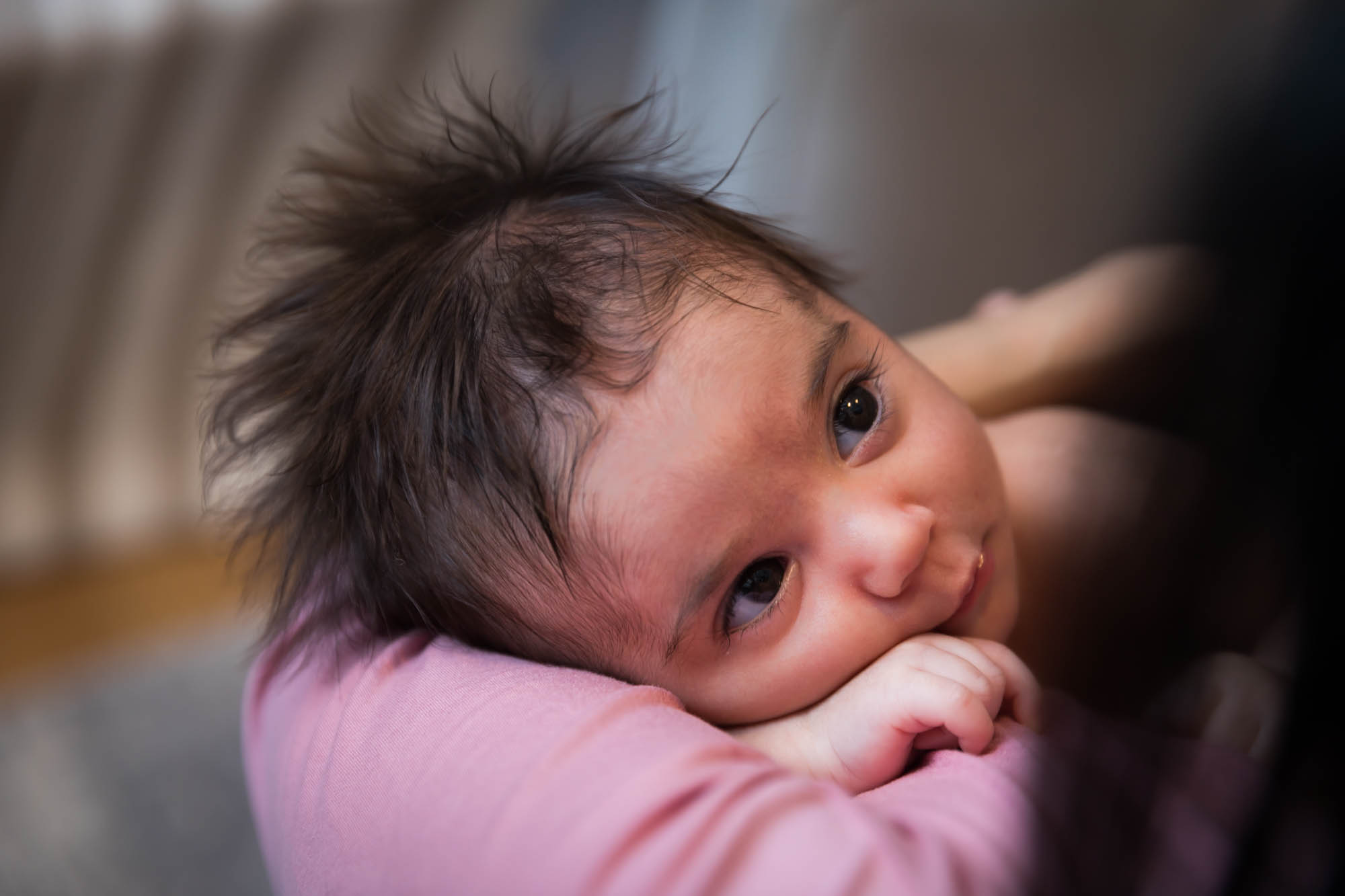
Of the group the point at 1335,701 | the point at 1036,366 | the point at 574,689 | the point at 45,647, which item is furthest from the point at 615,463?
the point at 45,647

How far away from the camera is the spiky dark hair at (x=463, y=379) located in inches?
23.4

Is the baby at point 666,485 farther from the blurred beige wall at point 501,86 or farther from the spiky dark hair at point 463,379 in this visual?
the blurred beige wall at point 501,86

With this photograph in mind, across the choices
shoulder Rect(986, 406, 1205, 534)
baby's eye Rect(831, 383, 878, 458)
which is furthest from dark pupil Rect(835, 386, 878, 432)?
shoulder Rect(986, 406, 1205, 534)

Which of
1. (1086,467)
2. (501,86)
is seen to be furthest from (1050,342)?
(501,86)

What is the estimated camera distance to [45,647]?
156 cm

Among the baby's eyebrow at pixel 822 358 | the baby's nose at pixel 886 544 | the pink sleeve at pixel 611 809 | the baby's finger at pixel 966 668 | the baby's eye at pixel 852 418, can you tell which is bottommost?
the pink sleeve at pixel 611 809

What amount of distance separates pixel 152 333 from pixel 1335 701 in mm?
1773

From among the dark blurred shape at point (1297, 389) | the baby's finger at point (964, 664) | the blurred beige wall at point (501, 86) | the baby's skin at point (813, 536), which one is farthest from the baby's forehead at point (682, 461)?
the blurred beige wall at point (501, 86)

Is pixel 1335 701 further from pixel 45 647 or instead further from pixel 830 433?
pixel 45 647

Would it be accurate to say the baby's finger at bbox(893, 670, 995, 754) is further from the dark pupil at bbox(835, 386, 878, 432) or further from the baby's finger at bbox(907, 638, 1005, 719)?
the dark pupil at bbox(835, 386, 878, 432)

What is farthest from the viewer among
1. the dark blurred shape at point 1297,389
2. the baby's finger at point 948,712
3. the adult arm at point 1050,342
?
the adult arm at point 1050,342

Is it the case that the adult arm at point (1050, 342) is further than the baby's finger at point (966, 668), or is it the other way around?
the adult arm at point (1050, 342)

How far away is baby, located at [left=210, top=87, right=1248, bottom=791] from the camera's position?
1.89ft

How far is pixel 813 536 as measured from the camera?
0.59 meters
